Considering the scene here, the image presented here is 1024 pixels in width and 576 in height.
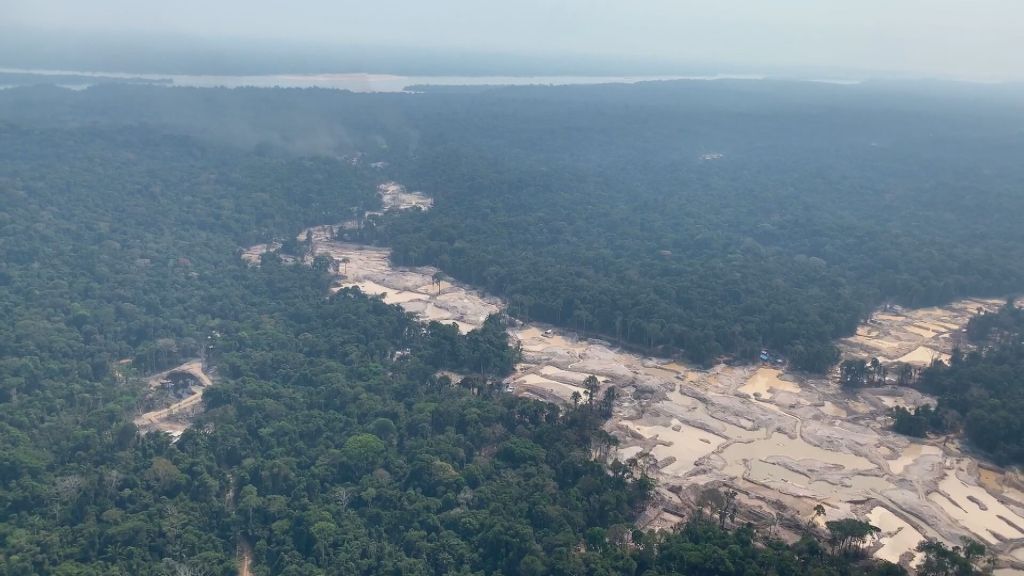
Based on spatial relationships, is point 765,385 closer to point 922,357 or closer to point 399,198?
point 922,357

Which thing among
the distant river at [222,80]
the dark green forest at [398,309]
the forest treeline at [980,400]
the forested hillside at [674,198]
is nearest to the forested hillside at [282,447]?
the dark green forest at [398,309]

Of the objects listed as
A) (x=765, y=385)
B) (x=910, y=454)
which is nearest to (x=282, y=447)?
(x=765, y=385)

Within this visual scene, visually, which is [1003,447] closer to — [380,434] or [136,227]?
[380,434]

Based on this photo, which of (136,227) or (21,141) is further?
(21,141)

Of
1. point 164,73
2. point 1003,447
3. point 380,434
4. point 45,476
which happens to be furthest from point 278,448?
point 164,73

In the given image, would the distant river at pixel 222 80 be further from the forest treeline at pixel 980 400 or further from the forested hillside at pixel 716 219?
the forest treeline at pixel 980 400

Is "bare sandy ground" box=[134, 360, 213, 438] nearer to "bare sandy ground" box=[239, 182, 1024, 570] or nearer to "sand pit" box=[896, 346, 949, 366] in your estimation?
"bare sandy ground" box=[239, 182, 1024, 570]
